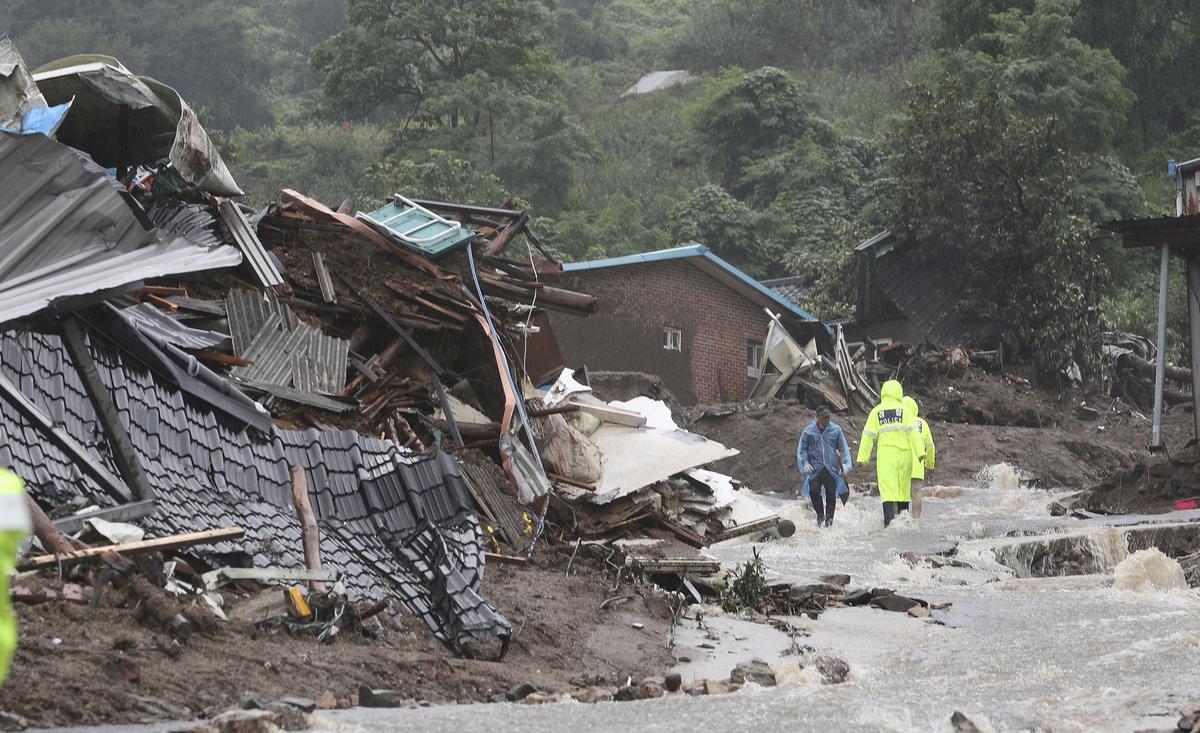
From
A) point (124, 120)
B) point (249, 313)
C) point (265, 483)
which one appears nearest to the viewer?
point (265, 483)

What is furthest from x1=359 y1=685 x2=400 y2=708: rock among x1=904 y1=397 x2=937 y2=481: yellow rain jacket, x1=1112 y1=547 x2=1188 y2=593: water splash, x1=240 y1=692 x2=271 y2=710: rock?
x1=904 y1=397 x2=937 y2=481: yellow rain jacket

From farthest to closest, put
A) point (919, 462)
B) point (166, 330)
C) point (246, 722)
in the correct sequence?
point (919, 462)
point (166, 330)
point (246, 722)

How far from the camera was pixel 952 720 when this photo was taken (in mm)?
6535

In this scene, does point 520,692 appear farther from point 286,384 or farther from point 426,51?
point 426,51

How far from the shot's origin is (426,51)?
45.2 m

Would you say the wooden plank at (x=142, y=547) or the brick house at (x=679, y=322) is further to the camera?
the brick house at (x=679, y=322)

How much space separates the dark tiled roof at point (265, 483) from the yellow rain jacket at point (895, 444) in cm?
624

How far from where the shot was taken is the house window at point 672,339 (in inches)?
1208

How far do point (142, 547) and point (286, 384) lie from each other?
4.53 metres

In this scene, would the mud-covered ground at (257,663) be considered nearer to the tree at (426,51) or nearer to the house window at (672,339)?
the house window at (672,339)

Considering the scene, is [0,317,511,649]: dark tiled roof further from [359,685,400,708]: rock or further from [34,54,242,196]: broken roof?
[34,54,242,196]: broken roof

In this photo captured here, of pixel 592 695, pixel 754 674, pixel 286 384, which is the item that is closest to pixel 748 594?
pixel 754 674

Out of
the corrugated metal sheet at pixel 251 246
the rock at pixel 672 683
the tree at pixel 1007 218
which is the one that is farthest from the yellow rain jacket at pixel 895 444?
the tree at pixel 1007 218

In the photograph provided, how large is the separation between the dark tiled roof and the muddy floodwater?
5.78 feet
